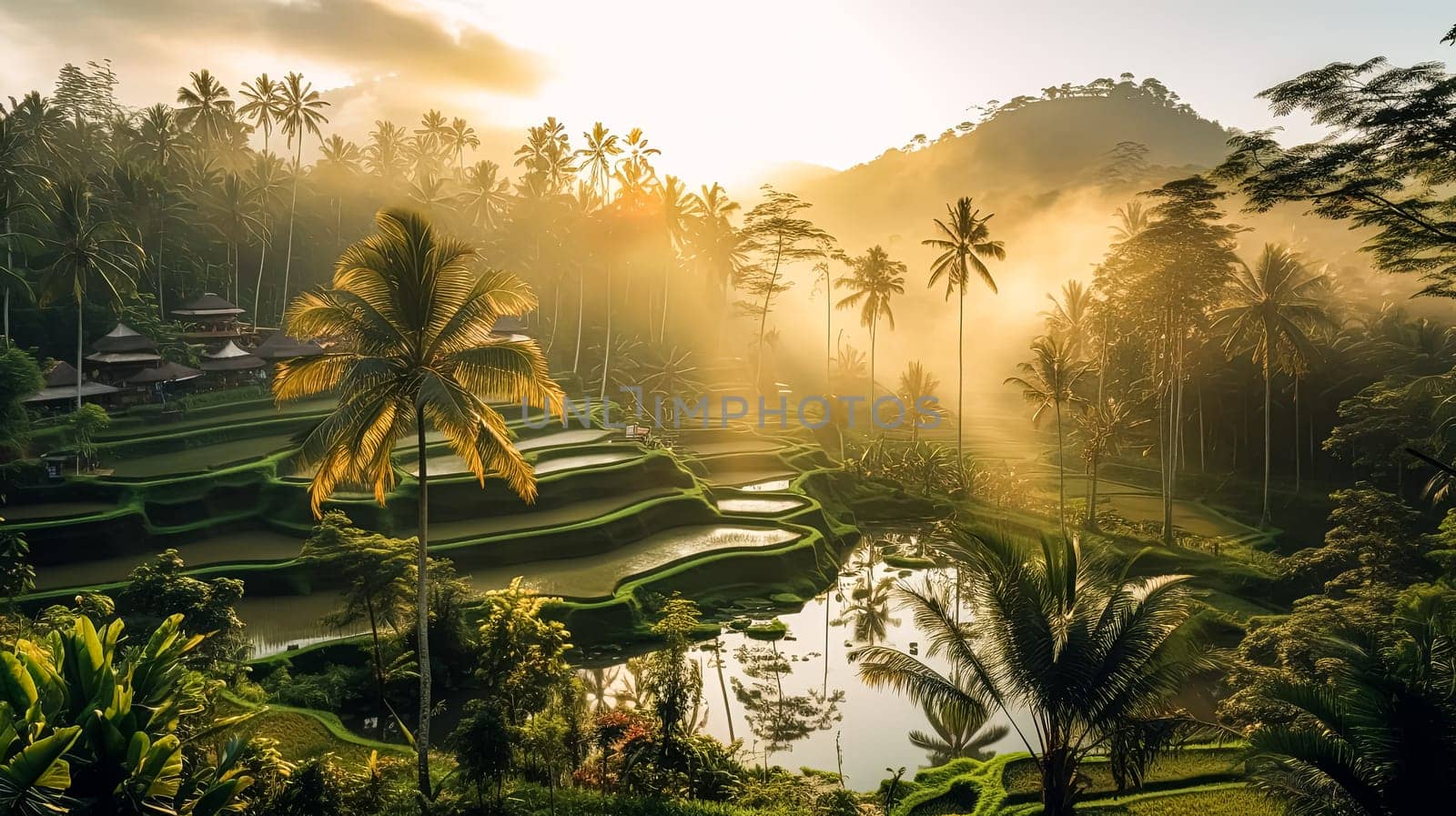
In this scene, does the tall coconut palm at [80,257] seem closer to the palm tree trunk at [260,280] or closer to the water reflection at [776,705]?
the palm tree trunk at [260,280]

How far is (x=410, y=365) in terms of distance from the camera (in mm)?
10719

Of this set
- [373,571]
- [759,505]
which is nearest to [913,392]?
[759,505]

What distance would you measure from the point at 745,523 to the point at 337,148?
4727 centimetres

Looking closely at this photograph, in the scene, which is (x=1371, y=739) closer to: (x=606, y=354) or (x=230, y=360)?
(x=606, y=354)

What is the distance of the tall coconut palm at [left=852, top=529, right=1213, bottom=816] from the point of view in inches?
329

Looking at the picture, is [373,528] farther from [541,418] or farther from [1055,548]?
[1055,548]

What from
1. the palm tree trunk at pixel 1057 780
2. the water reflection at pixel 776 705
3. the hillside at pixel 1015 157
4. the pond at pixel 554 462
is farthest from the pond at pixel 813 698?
the hillside at pixel 1015 157

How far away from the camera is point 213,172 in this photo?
44281mm

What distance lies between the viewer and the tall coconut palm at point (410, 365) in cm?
1028

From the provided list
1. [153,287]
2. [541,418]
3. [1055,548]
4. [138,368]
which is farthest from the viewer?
[153,287]

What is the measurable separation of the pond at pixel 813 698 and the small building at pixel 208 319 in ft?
93.1

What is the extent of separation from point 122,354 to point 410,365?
2674cm

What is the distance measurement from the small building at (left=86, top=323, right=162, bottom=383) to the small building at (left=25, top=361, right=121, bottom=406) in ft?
4.57

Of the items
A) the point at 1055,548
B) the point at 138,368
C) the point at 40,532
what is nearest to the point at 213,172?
the point at 138,368
